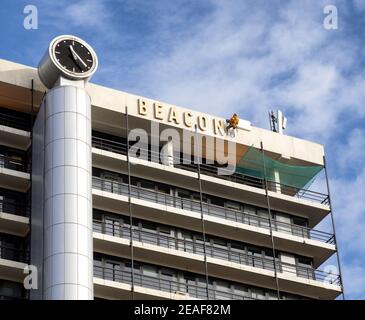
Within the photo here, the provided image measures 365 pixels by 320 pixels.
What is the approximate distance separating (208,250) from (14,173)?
1554cm

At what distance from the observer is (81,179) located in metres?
68.4

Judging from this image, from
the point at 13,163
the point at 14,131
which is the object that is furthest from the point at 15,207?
the point at 14,131

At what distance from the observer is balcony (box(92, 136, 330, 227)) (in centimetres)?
7625

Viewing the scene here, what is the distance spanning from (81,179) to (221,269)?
13.2 metres

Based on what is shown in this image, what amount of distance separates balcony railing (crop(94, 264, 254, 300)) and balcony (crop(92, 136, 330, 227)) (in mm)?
7888

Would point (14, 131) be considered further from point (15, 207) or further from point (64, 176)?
point (64, 176)

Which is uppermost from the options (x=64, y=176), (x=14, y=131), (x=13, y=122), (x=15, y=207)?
(x=13, y=122)

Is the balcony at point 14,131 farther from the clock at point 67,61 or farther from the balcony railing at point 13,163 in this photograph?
the clock at point 67,61

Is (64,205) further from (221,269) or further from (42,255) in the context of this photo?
(221,269)

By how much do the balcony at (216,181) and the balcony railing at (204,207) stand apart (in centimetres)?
121

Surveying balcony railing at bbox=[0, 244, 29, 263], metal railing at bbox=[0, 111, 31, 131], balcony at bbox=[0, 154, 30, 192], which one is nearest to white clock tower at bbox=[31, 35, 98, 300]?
balcony at bbox=[0, 154, 30, 192]

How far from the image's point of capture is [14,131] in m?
72.8

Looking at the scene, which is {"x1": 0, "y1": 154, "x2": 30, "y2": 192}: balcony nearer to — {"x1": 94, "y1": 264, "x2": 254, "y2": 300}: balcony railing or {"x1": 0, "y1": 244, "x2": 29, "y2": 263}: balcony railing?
{"x1": 0, "y1": 244, "x2": 29, "y2": 263}: balcony railing
